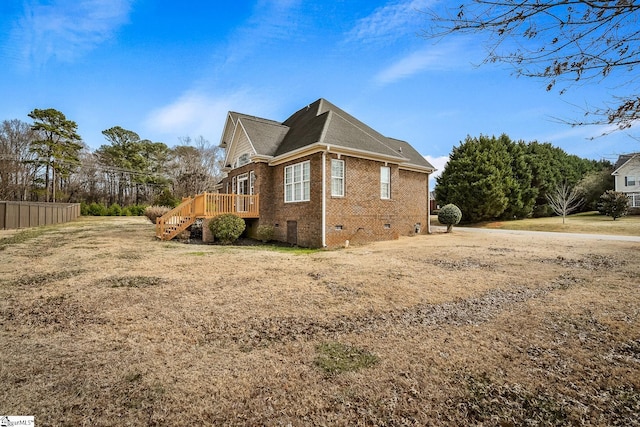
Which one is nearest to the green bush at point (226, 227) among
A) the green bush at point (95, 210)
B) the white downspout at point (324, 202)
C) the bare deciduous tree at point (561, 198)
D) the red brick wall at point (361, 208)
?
the white downspout at point (324, 202)

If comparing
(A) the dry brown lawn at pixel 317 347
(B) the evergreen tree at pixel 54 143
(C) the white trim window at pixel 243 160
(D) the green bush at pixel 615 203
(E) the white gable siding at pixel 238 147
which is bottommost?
(A) the dry brown lawn at pixel 317 347

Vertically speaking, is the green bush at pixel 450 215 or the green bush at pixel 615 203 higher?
the green bush at pixel 615 203

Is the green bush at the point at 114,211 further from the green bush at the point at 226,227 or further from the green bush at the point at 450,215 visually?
the green bush at the point at 450,215

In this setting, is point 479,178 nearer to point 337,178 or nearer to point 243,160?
point 337,178

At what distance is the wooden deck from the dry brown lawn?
23.6 ft

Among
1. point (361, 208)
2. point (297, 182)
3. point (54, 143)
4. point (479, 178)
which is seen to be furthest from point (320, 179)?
point (54, 143)

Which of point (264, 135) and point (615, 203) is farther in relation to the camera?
point (615, 203)

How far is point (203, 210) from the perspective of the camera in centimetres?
1422

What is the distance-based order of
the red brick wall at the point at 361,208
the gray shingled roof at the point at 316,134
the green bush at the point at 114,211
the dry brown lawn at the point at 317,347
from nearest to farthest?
the dry brown lawn at the point at 317,347 < the red brick wall at the point at 361,208 < the gray shingled roof at the point at 316,134 < the green bush at the point at 114,211

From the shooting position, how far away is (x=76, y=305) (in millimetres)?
5000

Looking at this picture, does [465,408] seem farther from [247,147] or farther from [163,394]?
[247,147]

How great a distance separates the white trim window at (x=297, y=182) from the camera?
1343 cm

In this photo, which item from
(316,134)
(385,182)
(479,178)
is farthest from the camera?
(479,178)

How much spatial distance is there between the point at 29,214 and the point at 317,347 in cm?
2995
